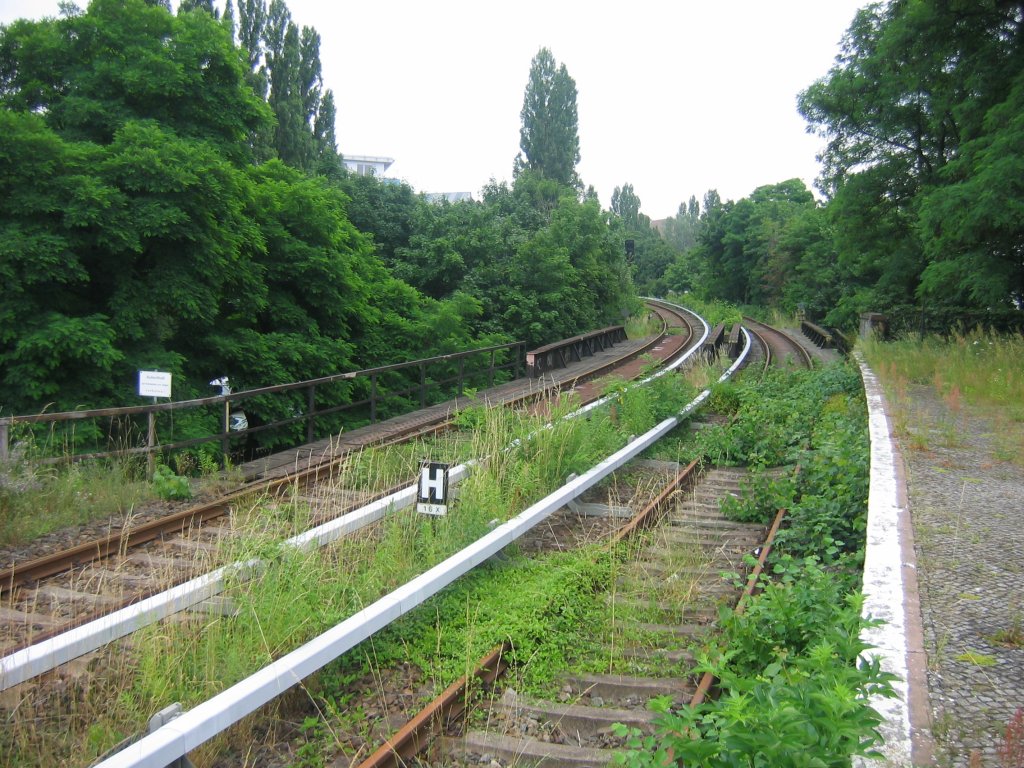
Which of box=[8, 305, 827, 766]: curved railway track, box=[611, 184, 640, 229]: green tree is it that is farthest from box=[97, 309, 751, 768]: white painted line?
box=[611, 184, 640, 229]: green tree

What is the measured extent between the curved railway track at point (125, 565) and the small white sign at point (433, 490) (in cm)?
125

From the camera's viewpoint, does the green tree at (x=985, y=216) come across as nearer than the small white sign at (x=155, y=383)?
No

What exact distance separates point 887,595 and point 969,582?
31.5 inches

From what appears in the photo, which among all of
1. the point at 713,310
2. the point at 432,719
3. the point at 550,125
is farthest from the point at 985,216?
the point at 550,125

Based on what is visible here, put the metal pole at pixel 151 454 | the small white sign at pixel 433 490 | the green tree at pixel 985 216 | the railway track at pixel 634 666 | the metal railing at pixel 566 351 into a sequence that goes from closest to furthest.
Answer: the railway track at pixel 634 666, the small white sign at pixel 433 490, the metal pole at pixel 151 454, the green tree at pixel 985 216, the metal railing at pixel 566 351

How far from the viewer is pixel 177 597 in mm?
4777

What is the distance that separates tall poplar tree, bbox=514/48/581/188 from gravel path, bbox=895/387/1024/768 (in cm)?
4519

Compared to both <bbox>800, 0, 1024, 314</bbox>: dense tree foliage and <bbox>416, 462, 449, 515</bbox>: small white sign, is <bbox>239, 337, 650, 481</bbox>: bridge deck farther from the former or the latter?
<bbox>800, 0, 1024, 314</bbox>: dense tree foliage

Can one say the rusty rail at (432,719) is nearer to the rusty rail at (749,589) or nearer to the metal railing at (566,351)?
the rusty rail at (749,589)

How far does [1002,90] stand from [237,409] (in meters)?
17.4

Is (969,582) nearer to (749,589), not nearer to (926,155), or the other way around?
(749,589)

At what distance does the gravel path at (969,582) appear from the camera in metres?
3.41

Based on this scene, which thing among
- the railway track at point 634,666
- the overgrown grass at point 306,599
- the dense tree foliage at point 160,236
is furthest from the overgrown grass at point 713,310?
the railway track at point 634,666

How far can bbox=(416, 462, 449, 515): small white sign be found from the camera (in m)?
6.16
